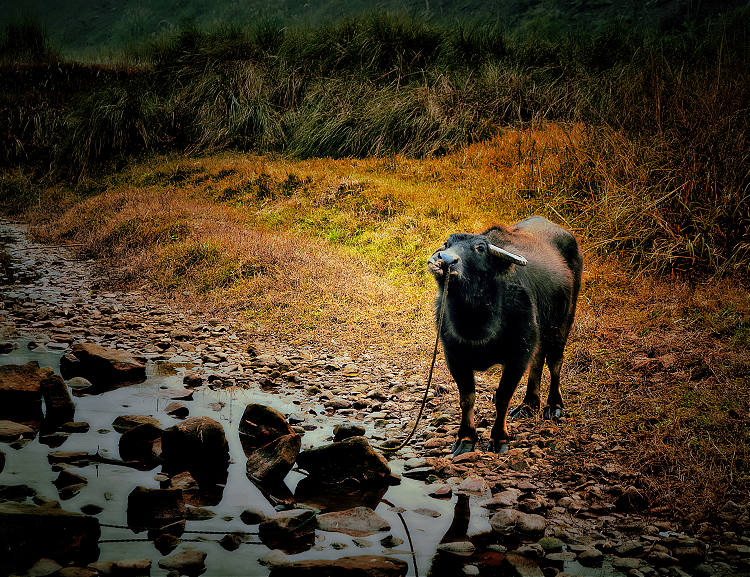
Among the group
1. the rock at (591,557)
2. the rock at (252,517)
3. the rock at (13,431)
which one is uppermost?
the rock at (591,557)

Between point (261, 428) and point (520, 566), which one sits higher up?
point (520, 566)

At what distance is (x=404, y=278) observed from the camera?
23.6 ft

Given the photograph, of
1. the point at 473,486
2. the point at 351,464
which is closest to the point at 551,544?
the point at 473,486

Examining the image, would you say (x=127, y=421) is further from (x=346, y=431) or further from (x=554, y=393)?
(x=554, y=393)

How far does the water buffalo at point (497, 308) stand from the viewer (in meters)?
3.53

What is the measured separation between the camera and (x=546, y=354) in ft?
14.8

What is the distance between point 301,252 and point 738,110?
533cm

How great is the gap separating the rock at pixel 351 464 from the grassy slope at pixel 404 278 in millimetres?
1210

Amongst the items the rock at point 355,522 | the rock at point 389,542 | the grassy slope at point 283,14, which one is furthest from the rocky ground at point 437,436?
the grassy slope at point 283,14

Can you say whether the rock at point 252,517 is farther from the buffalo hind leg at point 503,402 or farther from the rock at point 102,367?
the rock at point 102,367

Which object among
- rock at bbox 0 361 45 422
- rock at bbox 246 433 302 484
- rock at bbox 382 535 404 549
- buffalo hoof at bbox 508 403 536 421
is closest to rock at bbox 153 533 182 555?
rock at bbox 246 433 302 484

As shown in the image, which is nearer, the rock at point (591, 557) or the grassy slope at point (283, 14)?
the rock at point (591, 557)

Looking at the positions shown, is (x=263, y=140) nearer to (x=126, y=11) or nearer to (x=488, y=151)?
(x=488, y=151)

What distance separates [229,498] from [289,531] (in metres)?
0.55
